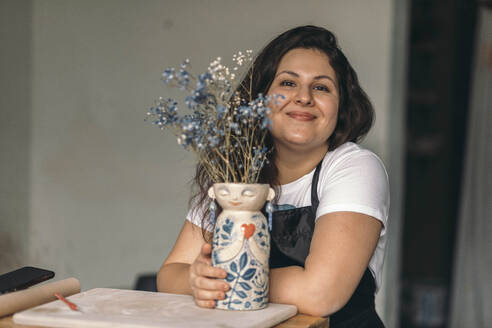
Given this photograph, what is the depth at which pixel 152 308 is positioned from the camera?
1280mm

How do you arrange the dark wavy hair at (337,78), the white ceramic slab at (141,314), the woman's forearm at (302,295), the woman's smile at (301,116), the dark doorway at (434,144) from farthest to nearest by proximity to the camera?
the dark doorway at (434,144)
the dark wavy hair at (337,78)
the woman's smile at (301,116)
the woman's forearm at (302,295)
the white ceramic slab at (141,314)

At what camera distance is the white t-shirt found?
157 cm

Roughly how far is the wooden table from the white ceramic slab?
0.01 metres

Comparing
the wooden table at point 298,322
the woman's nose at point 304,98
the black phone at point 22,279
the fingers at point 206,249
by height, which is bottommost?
the wooden table at point 298,322

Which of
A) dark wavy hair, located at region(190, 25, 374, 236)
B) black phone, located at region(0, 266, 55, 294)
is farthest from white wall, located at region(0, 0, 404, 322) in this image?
black phone, located at region(0, 266, 55, 294)

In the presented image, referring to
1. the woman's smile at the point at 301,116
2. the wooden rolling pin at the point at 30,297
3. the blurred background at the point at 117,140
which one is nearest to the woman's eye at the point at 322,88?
the woman's smile at the point at 301,116

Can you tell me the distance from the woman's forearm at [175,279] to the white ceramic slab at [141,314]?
201 millimetres

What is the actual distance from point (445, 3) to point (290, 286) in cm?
454

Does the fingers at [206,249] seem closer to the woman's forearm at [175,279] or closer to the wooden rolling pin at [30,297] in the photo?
the woman's forearm at [175,279]

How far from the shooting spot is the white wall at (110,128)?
11.9 feet

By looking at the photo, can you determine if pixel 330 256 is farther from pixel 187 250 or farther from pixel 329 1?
pixel 329 1

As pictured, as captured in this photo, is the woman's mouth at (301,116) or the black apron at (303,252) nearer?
the black apron at (303,252)

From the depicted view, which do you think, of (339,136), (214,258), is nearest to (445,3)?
(339,136)

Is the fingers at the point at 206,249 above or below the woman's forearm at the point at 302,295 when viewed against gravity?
above
